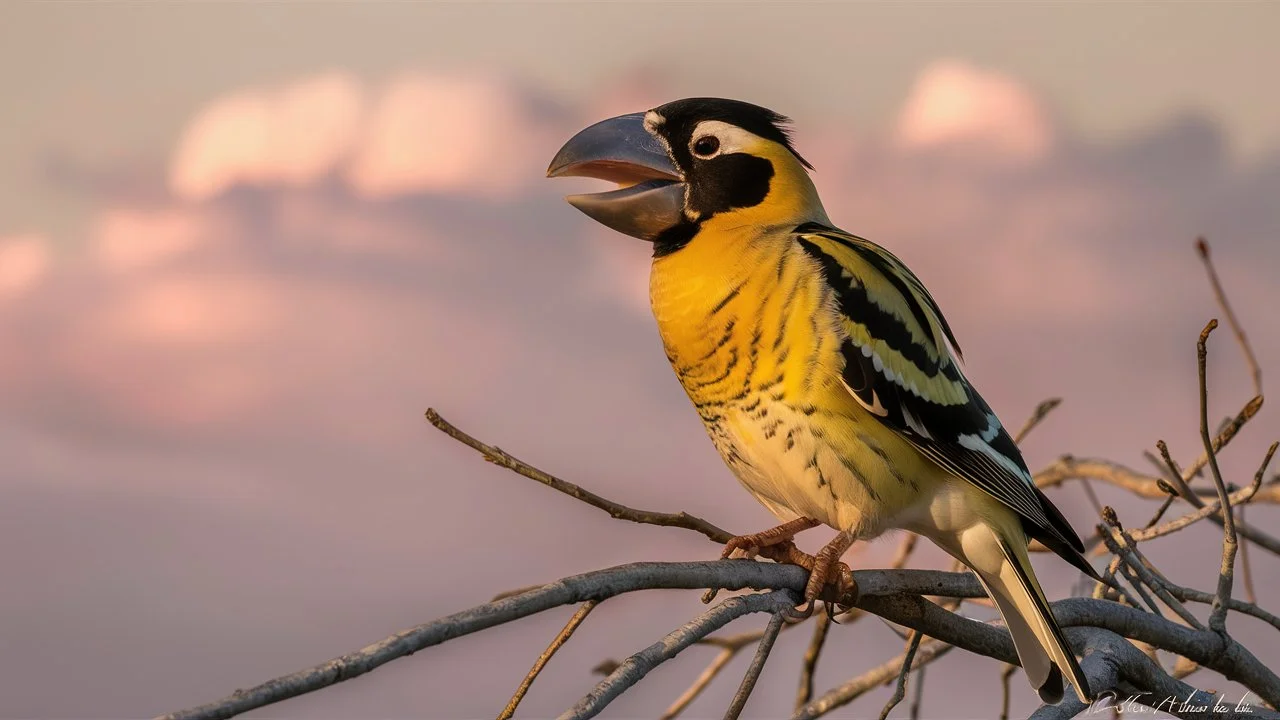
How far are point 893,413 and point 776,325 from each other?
1.59 ft

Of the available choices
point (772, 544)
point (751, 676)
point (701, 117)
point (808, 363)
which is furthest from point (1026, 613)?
point (701, 117)

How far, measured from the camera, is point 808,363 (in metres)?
3.84

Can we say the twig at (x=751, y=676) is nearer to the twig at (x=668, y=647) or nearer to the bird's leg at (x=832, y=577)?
the twig at (x=668, y=647)

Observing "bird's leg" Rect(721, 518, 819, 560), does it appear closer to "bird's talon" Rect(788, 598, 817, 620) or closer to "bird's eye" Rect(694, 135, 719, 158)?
"bird's talon" Rect(788, 598, 817, 620)

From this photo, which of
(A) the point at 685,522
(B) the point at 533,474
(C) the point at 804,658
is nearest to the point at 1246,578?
(C) the point at 804,658

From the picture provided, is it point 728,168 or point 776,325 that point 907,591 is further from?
point 728,168

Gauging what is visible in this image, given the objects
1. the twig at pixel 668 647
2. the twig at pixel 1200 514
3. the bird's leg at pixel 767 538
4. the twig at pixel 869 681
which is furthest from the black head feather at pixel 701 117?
the twig at pixel 869 681

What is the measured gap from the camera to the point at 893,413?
3.96m

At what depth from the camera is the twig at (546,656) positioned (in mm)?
2770

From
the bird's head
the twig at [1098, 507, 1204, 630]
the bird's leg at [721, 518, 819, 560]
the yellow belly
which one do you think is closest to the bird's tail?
the twig at [1098, 507, 1204, 630]

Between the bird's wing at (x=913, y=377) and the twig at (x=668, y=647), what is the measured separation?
837mm

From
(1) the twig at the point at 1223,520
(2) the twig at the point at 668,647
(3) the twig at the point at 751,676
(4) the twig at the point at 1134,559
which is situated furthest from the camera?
(4) the twig at the point at 1134,559

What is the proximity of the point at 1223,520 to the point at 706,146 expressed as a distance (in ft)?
7.14

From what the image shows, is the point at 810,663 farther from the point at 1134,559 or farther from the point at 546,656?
the point at 546,656
